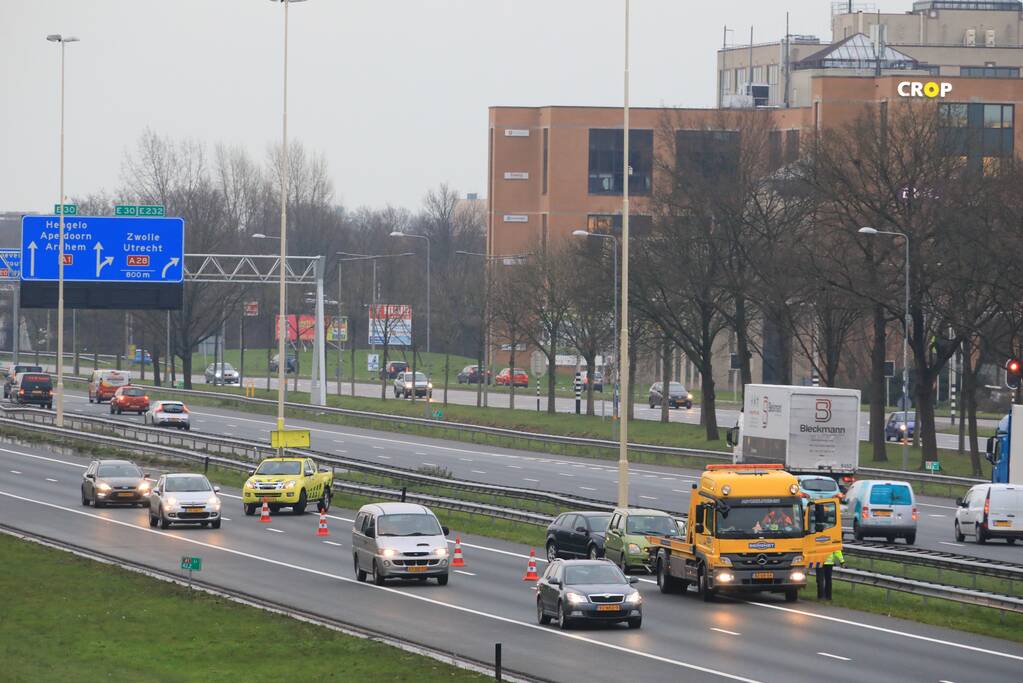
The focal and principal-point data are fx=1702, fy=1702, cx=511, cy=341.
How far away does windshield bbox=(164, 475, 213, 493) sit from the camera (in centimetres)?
4475

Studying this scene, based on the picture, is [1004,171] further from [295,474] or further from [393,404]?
[393,404]

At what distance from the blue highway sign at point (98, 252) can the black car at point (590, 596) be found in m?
49.9

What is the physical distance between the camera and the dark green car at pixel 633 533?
1382 inches

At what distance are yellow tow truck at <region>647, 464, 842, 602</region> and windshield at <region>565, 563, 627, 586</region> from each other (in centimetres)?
387

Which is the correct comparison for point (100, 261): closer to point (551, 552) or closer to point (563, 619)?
point (551, 552)

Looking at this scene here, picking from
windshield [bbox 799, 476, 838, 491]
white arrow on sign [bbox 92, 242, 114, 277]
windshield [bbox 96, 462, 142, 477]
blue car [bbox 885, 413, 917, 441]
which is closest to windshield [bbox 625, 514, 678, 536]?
windshield [bbox 799, 476, 838, 491]

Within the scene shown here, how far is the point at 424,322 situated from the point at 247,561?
8726 centimetres

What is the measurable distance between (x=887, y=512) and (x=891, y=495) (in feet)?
1.49

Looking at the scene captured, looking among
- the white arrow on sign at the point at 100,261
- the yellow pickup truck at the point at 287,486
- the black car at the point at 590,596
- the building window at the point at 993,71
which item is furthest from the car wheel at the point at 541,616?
the building window at the point at 993,71

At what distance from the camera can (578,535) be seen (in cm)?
3722

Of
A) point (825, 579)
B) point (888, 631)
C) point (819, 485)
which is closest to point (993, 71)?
point (819, 485)

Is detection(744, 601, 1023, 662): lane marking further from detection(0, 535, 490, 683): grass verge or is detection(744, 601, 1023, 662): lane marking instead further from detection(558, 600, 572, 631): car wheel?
detection(0, 535, 490, 683): grass verge

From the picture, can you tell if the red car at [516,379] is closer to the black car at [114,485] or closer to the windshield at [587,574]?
the black car at [114,485]

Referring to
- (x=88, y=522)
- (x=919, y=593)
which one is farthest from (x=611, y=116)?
(x=919, y=593)
